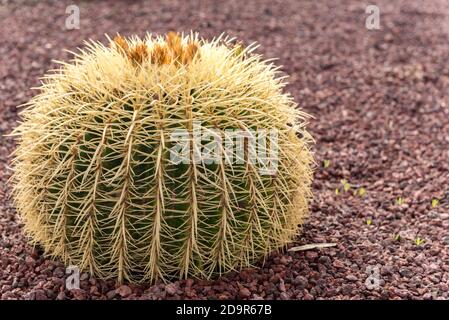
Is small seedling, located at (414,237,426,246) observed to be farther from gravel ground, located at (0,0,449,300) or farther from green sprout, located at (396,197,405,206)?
green sprout, located at (396,197,405,206)

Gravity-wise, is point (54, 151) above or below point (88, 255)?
above

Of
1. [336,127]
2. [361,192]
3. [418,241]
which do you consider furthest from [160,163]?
[336,127]

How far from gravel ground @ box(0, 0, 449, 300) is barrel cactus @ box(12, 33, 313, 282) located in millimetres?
204

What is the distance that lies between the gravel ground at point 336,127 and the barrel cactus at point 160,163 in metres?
0.20

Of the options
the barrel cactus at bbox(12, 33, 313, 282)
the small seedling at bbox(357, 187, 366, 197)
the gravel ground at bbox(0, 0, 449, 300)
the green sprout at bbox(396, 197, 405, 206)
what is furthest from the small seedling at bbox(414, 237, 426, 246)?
the barrel cactus at bbox(12, 33, 313, 282)

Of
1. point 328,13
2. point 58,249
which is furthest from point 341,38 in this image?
point 58,249

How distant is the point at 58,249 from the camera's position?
3.66m

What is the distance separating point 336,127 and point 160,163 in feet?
10.2

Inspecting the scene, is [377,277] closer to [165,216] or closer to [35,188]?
[165,216]

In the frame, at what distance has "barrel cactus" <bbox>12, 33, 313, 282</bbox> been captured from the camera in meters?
3.27

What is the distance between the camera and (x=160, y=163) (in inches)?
127

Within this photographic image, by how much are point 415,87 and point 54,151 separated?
14.4ft

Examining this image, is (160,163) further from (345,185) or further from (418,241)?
(345,185)

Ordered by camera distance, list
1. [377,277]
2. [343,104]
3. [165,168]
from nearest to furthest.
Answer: [165,168] → [377,277] → [343,104]
